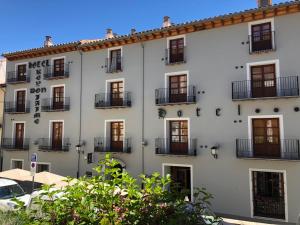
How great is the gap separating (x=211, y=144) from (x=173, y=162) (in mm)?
2644

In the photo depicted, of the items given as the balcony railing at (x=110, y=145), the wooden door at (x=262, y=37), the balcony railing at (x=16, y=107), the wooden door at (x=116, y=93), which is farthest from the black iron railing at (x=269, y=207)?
the balcony railing at (x=16, y=107)

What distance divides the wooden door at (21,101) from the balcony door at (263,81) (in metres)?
18.1

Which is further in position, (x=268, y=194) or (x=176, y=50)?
(x=176, y=50)

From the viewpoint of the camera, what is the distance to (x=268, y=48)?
16.4 meters

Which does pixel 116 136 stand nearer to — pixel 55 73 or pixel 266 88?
pixel 55 73

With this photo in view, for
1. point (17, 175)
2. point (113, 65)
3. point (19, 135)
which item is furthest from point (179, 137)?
point (19, 135)

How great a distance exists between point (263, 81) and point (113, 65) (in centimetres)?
1017

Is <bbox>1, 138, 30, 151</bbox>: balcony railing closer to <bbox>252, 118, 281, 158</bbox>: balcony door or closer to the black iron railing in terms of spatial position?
<bbox>252, 118, 281, 158</bbox>: balcony door

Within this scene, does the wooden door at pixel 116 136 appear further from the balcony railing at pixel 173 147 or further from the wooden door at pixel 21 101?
the wooden door at pixel 21 101

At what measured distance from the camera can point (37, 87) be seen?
961 inches

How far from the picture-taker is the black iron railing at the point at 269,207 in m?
15.6

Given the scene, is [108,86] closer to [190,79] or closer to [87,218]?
[190,79]

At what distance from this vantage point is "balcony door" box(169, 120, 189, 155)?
60.3ft

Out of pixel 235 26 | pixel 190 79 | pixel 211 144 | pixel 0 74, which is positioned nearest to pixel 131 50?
pixel 190 79
